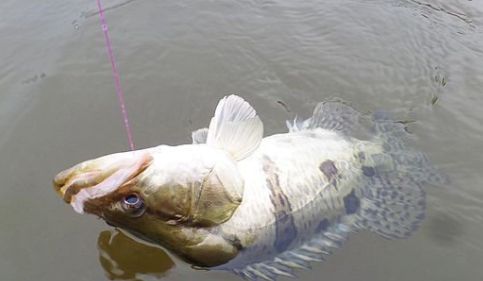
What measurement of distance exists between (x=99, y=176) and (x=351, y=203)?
1930 mm

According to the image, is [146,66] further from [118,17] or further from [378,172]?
[378,172]

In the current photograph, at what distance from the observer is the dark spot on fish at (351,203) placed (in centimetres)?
389

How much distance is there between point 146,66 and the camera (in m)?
5.45

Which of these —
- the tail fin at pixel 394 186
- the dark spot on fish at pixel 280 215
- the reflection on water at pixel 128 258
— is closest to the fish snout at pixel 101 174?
the reflection on water at pixel 128 258

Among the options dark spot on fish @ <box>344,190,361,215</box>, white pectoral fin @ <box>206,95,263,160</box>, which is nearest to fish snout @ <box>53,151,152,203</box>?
white pectoral fin @ <box>206,95,263,160</box>

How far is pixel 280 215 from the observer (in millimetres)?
3584

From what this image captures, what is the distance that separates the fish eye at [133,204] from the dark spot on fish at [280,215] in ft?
3.09

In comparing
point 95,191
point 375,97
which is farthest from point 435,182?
point 95,191

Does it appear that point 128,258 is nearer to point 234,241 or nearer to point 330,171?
point 234,241

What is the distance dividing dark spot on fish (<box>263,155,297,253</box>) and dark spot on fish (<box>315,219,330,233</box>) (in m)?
0.21

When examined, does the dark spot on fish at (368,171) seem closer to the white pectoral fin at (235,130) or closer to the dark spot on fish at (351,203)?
the dark spot on fish at (351,203)

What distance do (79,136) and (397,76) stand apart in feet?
10.8

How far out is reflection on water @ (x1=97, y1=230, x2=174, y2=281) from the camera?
3.73 metres

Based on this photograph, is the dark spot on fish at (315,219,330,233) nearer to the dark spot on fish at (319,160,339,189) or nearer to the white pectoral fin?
the dark spot on fish at (319,160,339,189)
